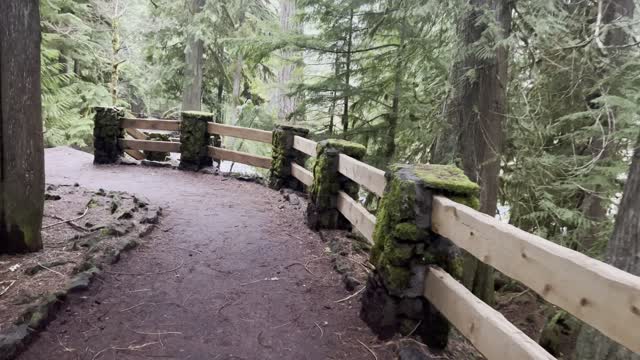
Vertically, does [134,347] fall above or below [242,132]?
below

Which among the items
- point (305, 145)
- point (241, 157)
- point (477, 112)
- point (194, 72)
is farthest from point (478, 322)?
point (194, 72)

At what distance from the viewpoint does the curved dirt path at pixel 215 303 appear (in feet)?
9.68

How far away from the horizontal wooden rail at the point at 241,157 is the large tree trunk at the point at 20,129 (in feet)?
15.7

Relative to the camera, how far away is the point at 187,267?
170 inches

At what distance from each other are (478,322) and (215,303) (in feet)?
7.32

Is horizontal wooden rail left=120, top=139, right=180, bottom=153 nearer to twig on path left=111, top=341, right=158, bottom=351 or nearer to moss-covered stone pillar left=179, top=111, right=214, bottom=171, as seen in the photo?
moss-covered stone pillar left=179, top=111, right=214, bottom=171

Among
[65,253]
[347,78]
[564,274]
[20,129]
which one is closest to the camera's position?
[564,274]

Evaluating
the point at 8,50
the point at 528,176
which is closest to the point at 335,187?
the point at 528,176

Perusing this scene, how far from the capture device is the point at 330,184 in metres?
5.21

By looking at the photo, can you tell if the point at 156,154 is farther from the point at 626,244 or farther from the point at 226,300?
the point at 626,244

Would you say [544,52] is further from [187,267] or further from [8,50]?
[8,50]

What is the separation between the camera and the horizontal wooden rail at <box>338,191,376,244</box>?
4070 millimetres

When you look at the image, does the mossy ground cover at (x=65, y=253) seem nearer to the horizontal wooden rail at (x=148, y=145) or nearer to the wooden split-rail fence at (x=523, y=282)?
the wooden split-rail fence at (x=523, y=282)

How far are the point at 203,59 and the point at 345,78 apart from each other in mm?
7770
